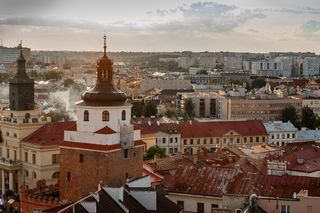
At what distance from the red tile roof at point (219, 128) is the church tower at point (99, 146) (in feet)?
159

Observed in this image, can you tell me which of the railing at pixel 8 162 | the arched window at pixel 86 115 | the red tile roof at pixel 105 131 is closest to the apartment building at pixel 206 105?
the railing at pixel 8 162

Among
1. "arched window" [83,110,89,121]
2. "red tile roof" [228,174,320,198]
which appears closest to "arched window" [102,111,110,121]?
"arched window" [83,110,89,121]

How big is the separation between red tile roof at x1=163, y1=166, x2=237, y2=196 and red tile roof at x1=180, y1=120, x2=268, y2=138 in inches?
1840

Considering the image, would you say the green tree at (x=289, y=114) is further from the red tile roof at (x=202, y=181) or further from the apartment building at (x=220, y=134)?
the red tile roof at (x=202, y=181)

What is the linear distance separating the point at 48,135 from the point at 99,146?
21.3 meters

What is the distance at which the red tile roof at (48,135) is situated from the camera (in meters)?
54.4

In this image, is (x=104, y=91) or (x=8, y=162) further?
(x=8, y=162)

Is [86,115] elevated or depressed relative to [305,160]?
elevated

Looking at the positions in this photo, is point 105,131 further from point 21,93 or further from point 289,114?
point 289,114

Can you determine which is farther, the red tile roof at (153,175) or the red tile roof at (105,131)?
the red tile roof at (153,175)

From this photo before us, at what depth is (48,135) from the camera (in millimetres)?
55125

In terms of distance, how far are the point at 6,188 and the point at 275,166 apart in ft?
85.5

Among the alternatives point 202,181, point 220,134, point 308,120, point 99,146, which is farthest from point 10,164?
point 308,120

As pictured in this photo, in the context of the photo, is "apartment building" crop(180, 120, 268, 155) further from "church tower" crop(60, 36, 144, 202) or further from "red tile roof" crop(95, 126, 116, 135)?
"red tile roof" crop(95, 126, 116, 135)
